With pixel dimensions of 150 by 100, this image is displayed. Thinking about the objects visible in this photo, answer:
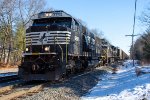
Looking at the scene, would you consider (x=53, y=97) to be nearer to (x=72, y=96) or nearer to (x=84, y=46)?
(x=72, y=96)

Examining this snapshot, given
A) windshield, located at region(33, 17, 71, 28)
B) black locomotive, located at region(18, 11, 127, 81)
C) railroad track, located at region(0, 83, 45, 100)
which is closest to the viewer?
railroad track, located at region(0, 83, 45, 100)

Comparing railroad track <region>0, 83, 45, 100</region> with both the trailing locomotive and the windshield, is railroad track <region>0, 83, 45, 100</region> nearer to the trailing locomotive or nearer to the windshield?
the trailing locomotive

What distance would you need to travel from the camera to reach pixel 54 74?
15938mm

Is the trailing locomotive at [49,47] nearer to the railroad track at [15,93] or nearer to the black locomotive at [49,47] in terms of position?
the black locomotive at [49,47]

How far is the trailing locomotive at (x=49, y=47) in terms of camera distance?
1621 cm

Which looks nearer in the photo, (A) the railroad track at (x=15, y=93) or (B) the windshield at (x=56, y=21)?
(A) the railroad track at (x=15, y=93)

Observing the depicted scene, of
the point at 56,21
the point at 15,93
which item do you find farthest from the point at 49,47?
the point at 15,93

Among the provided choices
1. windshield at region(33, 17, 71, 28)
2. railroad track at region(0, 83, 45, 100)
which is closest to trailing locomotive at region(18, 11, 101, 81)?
windshield at region(33, 17, 71, 28)

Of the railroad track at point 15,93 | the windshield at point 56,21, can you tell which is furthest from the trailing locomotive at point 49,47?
the railroad track at point 15,93

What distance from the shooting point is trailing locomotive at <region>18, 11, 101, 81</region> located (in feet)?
53.2

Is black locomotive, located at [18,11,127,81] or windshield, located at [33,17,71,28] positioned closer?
black locomotive, located at [18,11,127,81]

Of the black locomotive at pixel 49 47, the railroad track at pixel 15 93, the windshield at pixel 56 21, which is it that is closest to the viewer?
the railroad track at pixel 15 93

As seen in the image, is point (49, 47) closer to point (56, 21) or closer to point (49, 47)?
point (49, 47)

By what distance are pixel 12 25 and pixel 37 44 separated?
3730cm
